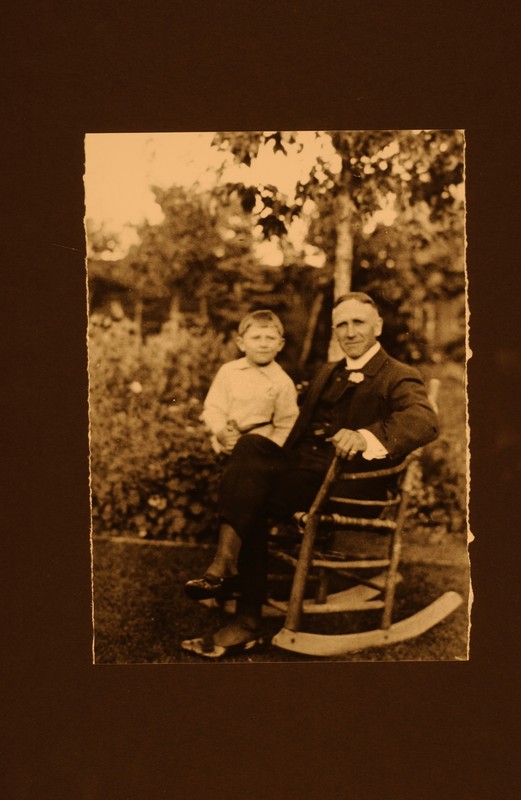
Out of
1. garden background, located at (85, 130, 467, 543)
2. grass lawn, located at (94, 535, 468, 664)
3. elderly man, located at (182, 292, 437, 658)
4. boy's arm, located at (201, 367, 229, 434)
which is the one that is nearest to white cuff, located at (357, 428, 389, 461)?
elderly man, located at (182, 292, 437, 658)

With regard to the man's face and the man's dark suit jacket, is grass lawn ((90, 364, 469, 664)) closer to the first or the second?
the man's dark suit jacket

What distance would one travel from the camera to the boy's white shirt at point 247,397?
1613 millimetres

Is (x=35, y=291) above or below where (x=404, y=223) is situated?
below

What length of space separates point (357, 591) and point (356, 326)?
24.5 inches

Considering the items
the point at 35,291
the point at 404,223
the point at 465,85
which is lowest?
the point at 35,291

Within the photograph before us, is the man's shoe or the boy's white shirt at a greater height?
the boy's white shirt

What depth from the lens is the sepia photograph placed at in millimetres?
1586

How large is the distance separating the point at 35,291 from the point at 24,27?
0.60 m

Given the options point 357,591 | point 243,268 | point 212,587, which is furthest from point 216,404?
point 357,591

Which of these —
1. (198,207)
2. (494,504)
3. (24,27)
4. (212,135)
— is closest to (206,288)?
(198,207)

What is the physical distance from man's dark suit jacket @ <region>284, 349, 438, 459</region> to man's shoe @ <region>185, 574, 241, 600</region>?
1.12ft

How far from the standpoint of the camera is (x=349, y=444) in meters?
1.59

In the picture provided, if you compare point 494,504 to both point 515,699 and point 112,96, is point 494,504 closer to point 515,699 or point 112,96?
point 515,699

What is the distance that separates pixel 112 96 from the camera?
158 cm
